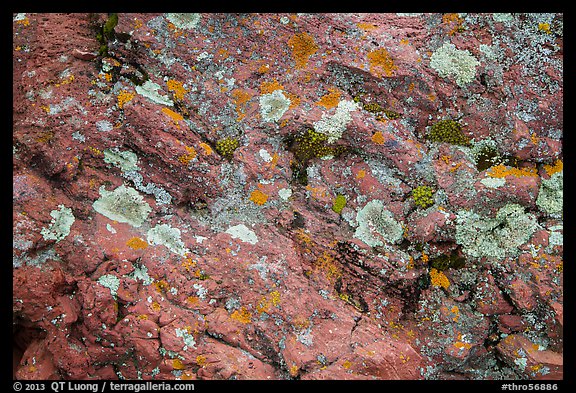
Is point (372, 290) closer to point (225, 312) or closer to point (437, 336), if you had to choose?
point (437, 336)

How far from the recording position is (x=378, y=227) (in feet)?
19.1

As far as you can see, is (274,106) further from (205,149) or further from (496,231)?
(496,231)

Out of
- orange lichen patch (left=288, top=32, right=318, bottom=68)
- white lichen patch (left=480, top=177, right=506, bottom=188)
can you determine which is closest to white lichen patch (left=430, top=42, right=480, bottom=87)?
white lichen patch (left=480, top=177, right=506, bottom=188)

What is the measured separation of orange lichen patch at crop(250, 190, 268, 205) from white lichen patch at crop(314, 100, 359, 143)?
47.5 inches

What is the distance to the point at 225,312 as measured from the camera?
5496 mm

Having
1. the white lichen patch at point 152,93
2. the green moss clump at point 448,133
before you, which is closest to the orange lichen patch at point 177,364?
the white lichen patch at point 152,93

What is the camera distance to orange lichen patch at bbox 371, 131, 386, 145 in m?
5.88

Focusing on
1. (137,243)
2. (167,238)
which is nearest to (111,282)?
(137,243)

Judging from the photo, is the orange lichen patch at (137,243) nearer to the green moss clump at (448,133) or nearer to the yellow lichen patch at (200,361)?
the yellow lichen patch at (200,361)

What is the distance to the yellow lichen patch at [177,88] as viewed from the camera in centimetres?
597

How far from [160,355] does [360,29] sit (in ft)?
17.4

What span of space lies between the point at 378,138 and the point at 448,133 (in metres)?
1.05

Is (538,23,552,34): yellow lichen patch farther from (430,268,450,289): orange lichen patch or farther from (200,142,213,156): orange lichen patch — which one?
(200,142,213,156): orange lichen patch

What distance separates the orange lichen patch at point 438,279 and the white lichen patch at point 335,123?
2.33 meters
